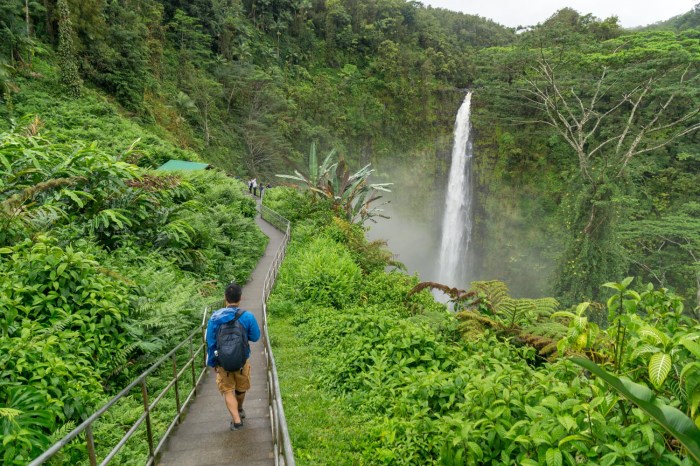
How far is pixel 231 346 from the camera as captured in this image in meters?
3.99

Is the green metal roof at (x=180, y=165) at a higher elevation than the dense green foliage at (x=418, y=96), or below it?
below

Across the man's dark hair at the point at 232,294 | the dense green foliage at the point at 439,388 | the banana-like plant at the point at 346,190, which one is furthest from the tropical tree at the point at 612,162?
the man's dark hair at the point at 232,294

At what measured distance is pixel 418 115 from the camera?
39812mm

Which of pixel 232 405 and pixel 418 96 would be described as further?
pixel 418 96

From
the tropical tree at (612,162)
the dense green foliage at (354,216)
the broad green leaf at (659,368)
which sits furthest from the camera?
the tropical tree at (612,162)

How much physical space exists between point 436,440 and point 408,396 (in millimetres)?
812

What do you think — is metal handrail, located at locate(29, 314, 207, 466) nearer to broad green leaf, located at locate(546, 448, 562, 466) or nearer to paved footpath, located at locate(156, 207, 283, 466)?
paved footpath, located at locate(156, 207, 283, 466)

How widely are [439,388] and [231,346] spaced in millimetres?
2254

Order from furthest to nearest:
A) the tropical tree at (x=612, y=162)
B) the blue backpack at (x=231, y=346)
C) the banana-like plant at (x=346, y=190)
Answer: the tropical tree at (x=612, y=162) < the banana-like plant at (x=346, y=190) < the blue backpack at (x=231, y=346)

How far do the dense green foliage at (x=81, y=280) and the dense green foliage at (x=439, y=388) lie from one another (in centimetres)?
215

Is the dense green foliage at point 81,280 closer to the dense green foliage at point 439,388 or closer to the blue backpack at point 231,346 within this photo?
the blue backpack at point 231,346

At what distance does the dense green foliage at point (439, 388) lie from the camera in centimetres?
251

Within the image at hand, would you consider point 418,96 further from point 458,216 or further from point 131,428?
point 131,428

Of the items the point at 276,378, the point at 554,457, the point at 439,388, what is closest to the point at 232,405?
the point at 276,378
